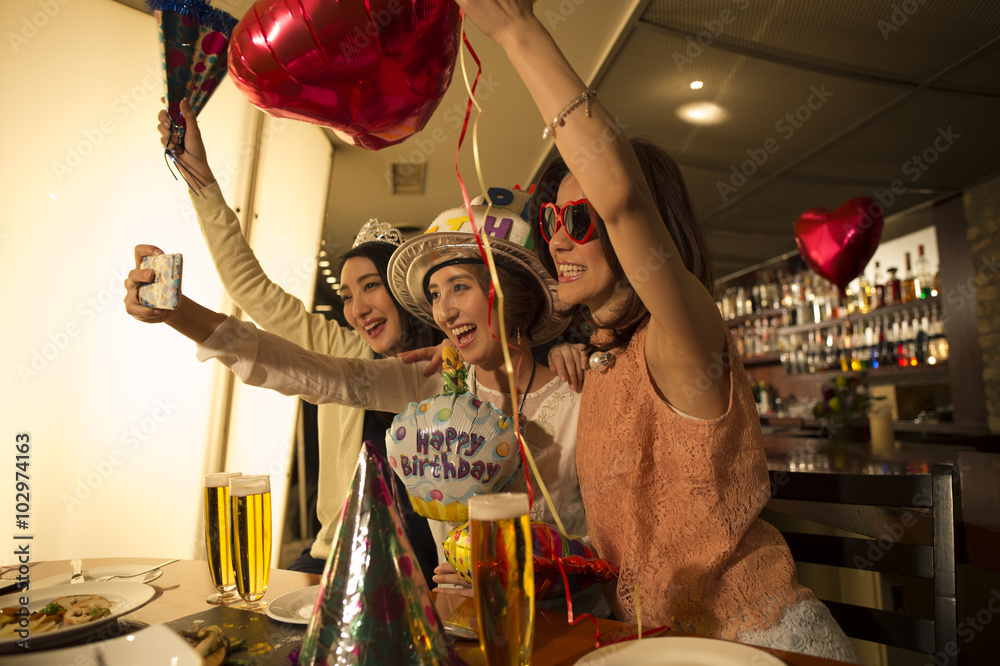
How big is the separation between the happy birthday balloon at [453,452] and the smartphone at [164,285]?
0.43 m

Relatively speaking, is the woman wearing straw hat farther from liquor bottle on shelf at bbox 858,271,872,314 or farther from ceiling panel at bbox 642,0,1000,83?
liquor bottle on shelf at bbox 858,271,872,314

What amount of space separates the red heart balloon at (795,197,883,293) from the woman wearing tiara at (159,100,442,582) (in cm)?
244

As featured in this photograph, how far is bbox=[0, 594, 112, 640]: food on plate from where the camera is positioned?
722 millimetres

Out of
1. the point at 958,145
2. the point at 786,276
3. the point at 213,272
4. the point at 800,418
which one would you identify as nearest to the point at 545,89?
the point at 213,272

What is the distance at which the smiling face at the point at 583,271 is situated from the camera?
1.13 m

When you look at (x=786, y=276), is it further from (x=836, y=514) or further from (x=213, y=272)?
(x=213, y=272)

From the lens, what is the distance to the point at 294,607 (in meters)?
0.83

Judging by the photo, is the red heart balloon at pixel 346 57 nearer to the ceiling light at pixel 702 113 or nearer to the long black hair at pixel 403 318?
the long black hair at pixel 403 318

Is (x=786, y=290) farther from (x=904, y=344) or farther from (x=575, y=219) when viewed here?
(x=575, y=219)

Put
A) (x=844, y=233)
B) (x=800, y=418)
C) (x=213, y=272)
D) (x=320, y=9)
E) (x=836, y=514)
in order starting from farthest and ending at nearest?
(x=800, y=418)
(x=844, y=233)
(x=213, y=272)
(x=836, y=514)
(x=320, y=9)

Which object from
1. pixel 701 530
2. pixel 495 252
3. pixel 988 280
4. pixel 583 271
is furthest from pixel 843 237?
pixel 701 530

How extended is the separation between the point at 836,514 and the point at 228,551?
1.65 meters

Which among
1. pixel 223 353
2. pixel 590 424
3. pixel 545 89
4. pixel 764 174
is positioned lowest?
pixel 590 424

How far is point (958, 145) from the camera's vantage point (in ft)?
12.1
